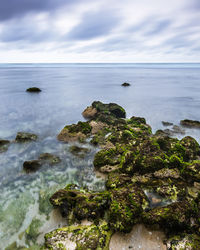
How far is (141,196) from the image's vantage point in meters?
6.82

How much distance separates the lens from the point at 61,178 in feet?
31.7

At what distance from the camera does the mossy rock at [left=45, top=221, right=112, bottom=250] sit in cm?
554

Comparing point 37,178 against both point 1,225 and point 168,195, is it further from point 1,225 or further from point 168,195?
point 168,195

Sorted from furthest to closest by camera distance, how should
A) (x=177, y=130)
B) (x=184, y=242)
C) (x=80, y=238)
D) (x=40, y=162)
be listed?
(x=177, y=130) < (x=40, y=162) < (x=80, y=238) < (x=184, y=242)

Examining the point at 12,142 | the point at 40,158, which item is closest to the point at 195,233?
the point at 40,158

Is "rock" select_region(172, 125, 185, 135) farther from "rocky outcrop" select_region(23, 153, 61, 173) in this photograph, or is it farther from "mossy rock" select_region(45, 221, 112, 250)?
"mossy rock" select_region(45, 221, 112, 250)

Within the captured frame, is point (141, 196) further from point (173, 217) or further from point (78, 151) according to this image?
point (78, 151)

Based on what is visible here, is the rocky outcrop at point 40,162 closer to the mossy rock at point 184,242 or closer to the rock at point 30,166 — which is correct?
the rock at point 30,166

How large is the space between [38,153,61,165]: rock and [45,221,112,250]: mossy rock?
5.45 metres

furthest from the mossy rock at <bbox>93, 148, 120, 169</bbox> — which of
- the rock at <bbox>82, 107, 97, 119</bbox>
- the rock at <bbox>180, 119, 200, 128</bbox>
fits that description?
the rock at <bbox>180, 119, 200, 128</bbox>

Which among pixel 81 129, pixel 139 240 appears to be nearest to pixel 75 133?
pixel 81 129

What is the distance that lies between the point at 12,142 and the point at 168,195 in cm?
1245

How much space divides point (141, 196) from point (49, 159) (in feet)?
22.9

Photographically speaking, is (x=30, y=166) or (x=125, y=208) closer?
(x=125, y=208)
